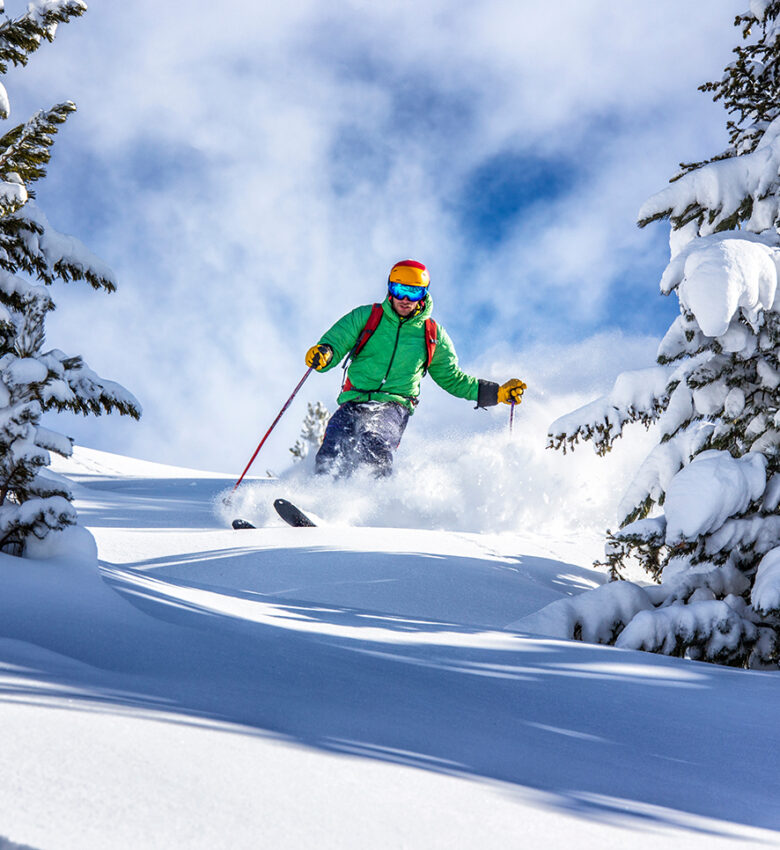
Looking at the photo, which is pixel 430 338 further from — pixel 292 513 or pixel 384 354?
pixel 292 513

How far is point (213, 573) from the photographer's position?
209 inches

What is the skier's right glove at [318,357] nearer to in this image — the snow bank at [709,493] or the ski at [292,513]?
the ski at [292,513]

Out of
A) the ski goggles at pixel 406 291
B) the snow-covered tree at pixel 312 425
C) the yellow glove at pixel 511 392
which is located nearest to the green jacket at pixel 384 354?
the ski goggles at pixel 406 291

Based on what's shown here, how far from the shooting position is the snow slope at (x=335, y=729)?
3.39ft

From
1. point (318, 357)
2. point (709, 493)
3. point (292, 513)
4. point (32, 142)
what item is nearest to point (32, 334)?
point (32, 142)

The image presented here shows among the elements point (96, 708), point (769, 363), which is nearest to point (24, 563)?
point (96, 708)

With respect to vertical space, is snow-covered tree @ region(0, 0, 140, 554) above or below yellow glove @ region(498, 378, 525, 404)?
below

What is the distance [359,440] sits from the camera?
9039mm

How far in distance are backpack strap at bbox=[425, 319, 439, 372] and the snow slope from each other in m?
6.22

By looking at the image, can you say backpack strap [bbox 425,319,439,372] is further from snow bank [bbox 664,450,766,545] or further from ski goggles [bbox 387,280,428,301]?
snow bank [bbox 664,450,766,545]

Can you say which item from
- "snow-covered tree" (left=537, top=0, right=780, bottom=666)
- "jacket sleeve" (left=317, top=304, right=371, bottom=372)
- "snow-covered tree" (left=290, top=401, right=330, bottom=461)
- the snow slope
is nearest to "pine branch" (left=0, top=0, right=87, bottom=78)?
the snow slope

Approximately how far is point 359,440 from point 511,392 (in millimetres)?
2436

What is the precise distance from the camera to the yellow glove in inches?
392

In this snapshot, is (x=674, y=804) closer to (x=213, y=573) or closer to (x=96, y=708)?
(x=96, y=708)
